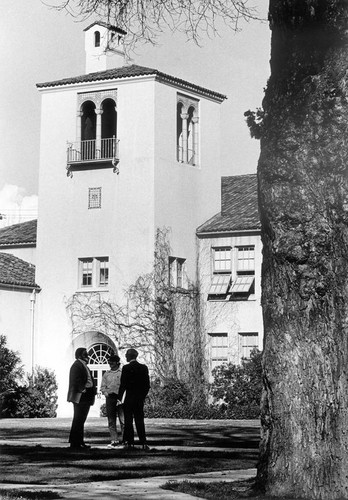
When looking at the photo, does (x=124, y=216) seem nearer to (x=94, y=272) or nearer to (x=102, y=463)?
(x=94, y=272)

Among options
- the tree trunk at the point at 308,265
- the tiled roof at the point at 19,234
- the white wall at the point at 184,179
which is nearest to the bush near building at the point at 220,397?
the white wall at the point at 184,179

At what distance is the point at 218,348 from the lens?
38062mm

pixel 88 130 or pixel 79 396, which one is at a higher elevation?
pixel 88 130

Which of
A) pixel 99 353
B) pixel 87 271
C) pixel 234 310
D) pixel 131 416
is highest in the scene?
pixel 87 271

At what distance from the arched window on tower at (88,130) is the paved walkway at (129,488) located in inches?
1066

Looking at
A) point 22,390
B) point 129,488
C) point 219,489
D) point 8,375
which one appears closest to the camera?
point 219,489

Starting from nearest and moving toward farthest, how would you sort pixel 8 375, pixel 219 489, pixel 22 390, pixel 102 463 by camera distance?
pixel 219 489, pixel 102 463, pixel 8 375, pixel 22 390

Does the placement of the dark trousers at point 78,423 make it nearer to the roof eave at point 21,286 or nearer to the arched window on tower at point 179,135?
the roof eave at point 21,286

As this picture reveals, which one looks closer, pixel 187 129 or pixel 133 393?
pixel 133 393

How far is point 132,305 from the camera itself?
37469 millimetres

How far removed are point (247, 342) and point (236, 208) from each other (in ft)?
18.5

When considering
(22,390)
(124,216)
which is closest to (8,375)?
(22,390)

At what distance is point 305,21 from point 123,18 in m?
3.91

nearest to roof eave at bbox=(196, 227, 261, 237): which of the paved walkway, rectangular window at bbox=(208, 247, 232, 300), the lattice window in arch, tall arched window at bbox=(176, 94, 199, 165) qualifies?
rectangular window at bbox=(208, 247, 232, 300)
